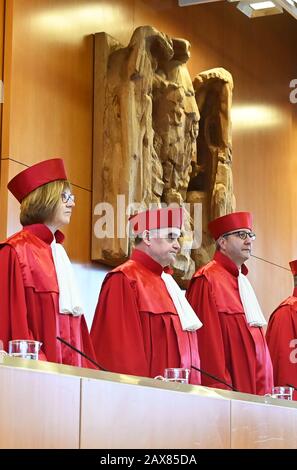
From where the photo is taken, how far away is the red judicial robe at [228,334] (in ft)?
17.0

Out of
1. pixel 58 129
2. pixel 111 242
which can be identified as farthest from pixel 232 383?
pixel 58 129

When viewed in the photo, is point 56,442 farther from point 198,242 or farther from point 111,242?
point 198,242

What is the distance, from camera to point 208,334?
5191mm

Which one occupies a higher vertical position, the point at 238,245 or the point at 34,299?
the point at 238,245

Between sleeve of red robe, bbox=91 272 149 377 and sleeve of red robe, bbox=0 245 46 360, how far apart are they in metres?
0.59

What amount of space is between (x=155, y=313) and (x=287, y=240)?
407 centimetres

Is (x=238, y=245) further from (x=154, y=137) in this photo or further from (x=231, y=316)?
(x=154, y=137)

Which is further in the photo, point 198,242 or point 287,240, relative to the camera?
point 287,240

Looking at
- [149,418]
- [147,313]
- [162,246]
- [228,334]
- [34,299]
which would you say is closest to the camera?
[149,418]

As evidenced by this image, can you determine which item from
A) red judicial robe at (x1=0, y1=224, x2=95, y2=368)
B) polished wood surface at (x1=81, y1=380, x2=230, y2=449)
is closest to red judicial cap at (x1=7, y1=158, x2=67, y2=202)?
red judicial robe at (x1=0, y1=224, x2=95, y2=368)

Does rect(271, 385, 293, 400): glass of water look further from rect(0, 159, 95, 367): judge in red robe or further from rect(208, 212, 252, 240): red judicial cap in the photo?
rect(208, 212, 252, 240): red judicial cap

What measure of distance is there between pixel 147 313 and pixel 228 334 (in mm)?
726

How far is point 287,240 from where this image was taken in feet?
28.5

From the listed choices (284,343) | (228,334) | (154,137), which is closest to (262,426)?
(228,334)
